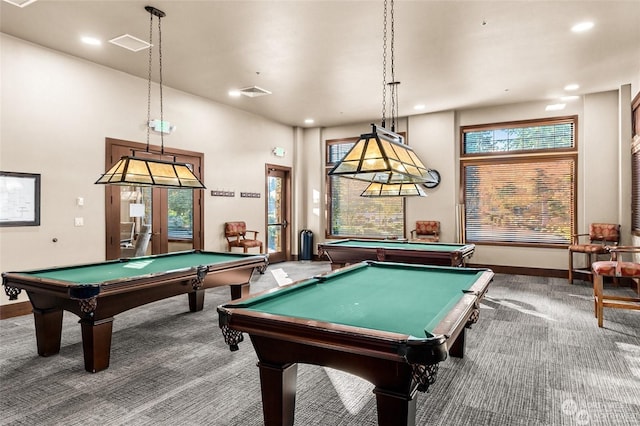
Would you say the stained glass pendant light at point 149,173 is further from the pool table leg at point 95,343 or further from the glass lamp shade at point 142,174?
the pool table leg at point 95,343

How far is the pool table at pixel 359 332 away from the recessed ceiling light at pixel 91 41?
4204 mm

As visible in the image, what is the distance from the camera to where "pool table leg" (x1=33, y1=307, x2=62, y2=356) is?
335 cm

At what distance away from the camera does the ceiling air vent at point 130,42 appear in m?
4.57

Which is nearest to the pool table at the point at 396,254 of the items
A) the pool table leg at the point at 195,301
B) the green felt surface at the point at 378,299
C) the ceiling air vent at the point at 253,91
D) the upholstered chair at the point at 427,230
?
the green felt surface at the point at 378,299

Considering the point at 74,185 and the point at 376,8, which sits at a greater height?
the point at 376,8

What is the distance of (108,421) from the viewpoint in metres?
2.35

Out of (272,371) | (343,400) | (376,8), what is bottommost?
(343,400)

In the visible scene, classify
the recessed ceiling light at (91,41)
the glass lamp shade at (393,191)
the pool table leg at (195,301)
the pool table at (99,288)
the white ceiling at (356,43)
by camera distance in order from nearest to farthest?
the pool table at (99,288), the white ceiling at (356,43), the recessed ceiling light at (91,41), the pool table leg at (195,301), the glass lamp shade at (393,191)

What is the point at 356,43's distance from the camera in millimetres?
4789

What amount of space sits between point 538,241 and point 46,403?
7740 mm

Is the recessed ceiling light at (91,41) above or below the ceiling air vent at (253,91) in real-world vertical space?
above

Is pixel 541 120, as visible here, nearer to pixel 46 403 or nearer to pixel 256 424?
pixel 256 424

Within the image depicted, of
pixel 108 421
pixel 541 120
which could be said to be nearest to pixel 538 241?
pixel 541 120

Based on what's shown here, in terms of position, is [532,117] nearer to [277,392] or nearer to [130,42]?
[130,42]
